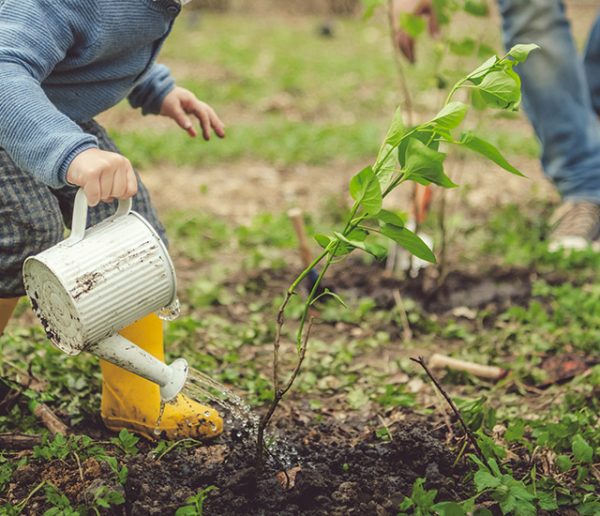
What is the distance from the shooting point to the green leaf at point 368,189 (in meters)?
1.42

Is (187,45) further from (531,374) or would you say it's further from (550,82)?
(531,374)

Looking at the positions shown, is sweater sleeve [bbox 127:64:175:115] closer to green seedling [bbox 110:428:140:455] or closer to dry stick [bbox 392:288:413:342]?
green seedling [bbox 110:428:140:455]

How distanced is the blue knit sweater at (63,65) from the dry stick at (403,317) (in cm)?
121

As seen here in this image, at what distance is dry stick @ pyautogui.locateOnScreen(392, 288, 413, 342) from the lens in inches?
108

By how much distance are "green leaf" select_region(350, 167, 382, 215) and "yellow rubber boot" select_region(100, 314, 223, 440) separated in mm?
717

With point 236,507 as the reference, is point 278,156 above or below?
below

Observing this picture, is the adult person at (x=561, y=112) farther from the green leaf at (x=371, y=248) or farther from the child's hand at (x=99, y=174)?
the child's hand at (x=99, y=174)

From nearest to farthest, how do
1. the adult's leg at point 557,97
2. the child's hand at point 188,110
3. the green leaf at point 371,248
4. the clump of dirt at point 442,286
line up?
1. the green leaf at point 371,248
2. the child's hand at point 188,110
3. the clump of dirt at point 442,286
4. the adult's leg at point 557,97

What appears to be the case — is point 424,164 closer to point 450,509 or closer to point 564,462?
point 450,509

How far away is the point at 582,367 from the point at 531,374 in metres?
0.15

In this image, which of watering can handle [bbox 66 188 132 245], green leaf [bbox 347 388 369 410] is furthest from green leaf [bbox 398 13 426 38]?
watering can handle [bbox 66 188 132 245]

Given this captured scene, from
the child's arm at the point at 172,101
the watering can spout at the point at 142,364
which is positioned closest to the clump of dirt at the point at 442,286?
the child's arm at the point at 172,101

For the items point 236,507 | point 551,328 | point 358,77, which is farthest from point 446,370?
point 358,77

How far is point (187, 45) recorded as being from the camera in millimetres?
8812
